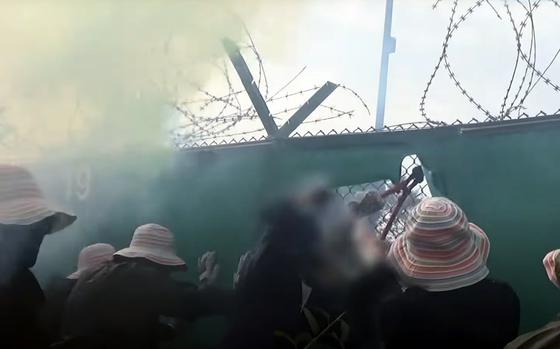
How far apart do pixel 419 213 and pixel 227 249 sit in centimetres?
127

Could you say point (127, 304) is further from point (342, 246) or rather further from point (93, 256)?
point (342, 246)

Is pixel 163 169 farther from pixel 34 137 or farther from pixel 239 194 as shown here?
pixel 34 137

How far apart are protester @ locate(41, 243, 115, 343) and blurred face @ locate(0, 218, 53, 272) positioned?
0.88 ft

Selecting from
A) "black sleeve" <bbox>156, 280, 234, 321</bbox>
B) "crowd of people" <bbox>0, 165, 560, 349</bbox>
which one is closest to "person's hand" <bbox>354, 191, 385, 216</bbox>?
"crowd of people" <bbox>0, 165, 560, 349</bbox>

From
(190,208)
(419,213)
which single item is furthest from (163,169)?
(419,213)

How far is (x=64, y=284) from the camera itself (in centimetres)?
400

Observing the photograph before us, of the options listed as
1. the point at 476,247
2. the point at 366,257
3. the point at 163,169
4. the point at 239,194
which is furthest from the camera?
the point at 163,169

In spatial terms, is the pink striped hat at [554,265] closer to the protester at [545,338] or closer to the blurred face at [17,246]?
the protester at [545,338]

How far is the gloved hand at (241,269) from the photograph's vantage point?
10.9 feet

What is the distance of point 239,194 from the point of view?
3.66 m

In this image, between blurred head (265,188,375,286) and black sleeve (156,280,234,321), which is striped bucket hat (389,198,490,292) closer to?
blurred head (265,188,375,286)

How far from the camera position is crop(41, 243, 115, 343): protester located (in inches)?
139

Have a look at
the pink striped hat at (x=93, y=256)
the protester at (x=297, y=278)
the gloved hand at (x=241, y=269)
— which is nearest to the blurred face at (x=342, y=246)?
→ the protester at (x=297, y=278)

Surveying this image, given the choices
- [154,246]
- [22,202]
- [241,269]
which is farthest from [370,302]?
[22,202]
